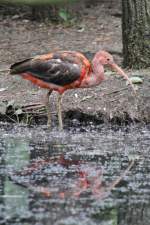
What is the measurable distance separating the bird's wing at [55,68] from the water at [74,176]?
59 cm

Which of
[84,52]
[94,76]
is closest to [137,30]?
[94,76]

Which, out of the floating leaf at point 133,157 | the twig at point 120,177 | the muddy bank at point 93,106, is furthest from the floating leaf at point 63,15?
the twig at point 120,177

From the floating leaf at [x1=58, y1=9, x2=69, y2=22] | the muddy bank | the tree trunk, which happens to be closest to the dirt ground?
the muddy bank

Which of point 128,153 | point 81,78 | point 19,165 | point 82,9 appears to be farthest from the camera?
point 82,9

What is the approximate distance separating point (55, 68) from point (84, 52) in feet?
11.5

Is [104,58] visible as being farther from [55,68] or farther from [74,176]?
[74,176]

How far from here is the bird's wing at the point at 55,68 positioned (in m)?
9.13

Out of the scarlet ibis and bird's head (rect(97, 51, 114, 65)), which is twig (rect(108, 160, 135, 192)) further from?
bird's head (rect(97, 51, 114, 65))

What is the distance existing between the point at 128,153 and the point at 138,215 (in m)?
1.97

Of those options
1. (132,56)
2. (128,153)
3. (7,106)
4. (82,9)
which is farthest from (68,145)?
(82,9)

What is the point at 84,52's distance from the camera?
12.6 metres

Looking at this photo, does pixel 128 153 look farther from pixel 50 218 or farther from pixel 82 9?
pixel 82 9

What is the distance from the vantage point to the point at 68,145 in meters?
8.30

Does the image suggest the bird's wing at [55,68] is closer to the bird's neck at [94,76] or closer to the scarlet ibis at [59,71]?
the scarlet ibis at [59,71]
